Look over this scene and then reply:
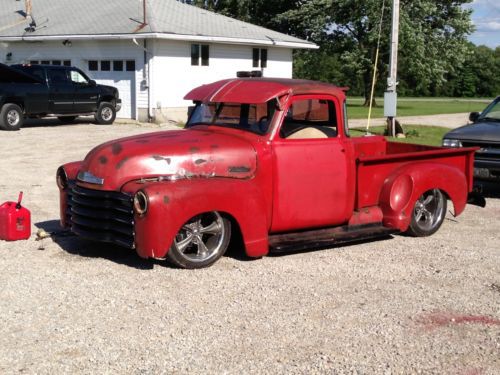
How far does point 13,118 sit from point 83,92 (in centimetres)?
263

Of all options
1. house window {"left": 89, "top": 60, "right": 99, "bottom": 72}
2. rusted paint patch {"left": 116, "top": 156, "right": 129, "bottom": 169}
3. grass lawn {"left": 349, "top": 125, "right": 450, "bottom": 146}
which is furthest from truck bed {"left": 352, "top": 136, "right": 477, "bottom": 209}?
house window {"left": 89, "top": 60, "right": 99, "bottom": 72}

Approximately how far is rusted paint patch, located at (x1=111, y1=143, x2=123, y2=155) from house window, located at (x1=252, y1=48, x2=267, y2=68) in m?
23.8

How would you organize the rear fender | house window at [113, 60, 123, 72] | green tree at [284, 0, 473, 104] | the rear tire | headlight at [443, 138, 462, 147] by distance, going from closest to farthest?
1. the rear fender
2. headlight at [443, 138, 462, 147]
3. the rear tire
4. house window at [113, 60, 123, 72]
5. green tree at [284, 0, 473, 104]

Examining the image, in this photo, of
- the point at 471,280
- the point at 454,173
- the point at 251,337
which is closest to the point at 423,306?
the point at 471,280

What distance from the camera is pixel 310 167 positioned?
701 centimetres

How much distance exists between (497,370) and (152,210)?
3.01 m

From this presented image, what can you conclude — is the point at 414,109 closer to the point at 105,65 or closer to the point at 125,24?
the point at 125,24

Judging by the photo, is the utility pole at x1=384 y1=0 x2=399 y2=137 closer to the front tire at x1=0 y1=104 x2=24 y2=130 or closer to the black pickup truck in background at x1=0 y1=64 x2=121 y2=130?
the black pickup truck in background at x1=0 y1=64 x2=121 y2=130

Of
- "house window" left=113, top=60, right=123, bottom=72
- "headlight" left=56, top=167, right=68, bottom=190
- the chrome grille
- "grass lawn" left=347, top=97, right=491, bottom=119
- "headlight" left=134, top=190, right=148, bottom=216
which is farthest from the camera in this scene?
"grass lawn" left=347, top=97, right=491, bottom=119

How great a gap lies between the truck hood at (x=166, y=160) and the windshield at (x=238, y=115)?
0.29 meters

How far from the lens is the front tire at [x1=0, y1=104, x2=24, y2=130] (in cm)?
2027

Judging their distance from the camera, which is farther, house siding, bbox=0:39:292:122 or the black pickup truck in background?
house siding, bbox=0:39:292:122

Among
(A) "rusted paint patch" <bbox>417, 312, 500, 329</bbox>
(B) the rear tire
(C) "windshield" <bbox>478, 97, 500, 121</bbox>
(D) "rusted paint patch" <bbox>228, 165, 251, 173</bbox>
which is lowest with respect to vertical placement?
(A) "rusted paint patch" <bbox>417, 312, 500, 329</bbox>

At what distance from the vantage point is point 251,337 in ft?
16.2
